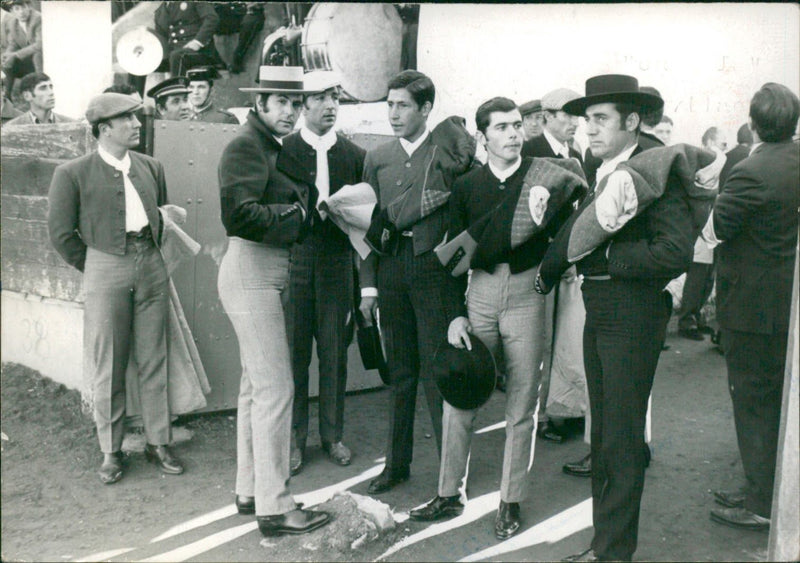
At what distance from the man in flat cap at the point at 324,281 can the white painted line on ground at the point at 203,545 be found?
2.69ft

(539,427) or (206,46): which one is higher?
(206,46)

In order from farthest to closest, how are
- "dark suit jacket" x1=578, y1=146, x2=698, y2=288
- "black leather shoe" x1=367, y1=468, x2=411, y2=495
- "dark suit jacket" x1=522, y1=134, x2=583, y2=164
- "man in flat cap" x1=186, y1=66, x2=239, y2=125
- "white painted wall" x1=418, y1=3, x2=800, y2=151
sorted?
"man in flat cap" x1=186, y1=66, x2=239, y2=125
"white painted wall" x1=418, y1=3, x2=800, y2=151
"dark suit jacket" x1=522, y1=134, x2=583, y2=164
"black leather shoe" x1=367, y1=468, x2=411, y2=495
"dark suit jacket" x1=578, y1=146, x2=698, y2=288

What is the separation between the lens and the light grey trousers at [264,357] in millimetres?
3725

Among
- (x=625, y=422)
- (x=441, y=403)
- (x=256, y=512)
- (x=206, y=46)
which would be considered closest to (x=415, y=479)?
(x=441, y=403)

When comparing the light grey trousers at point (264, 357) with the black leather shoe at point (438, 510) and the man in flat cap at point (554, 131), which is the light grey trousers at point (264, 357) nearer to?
the black leather shoe at point (438, 510)

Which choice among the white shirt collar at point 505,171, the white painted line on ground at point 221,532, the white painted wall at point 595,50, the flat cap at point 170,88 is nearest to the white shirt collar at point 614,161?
the white shirt collar at point 505,171

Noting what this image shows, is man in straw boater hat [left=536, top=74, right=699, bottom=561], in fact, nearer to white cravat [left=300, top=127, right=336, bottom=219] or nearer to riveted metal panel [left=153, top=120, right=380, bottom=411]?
white cravat [left=300, top=127, right=336, bottom=219]

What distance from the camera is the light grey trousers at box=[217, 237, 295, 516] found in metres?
3.72

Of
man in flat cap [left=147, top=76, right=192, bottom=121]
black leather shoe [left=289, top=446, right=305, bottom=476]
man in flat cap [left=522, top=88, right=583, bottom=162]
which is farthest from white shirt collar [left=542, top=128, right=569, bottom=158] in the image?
man in flat cap [left=147, top=76, right=192, bottom=121]

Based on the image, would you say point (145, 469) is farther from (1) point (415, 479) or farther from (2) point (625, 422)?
(2) point (625, 422)

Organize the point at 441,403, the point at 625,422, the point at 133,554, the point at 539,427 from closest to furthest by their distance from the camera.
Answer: the point at 625,422
the point at 133,554
the point at 441,403
the point at 539,427

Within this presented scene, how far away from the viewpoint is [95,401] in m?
4.52

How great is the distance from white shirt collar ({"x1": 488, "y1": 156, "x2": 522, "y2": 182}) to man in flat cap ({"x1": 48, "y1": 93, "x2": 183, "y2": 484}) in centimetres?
209

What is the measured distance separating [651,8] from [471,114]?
1.73 m
